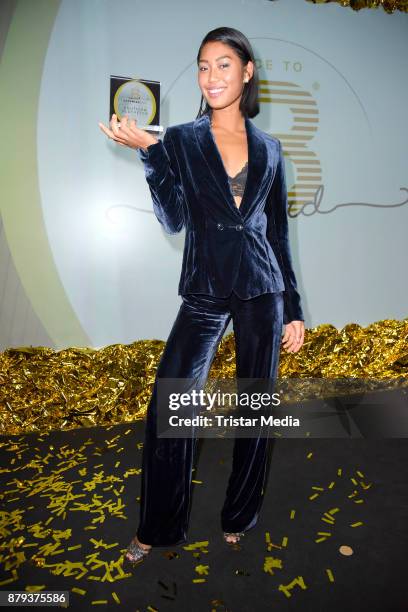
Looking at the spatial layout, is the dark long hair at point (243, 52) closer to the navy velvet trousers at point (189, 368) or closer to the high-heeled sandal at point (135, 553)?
the navy velvet trousers at point (189, 368)

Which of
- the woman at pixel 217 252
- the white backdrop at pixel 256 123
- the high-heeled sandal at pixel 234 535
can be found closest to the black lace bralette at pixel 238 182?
the woman at pixel 217 252

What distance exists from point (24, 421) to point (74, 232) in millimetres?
1095

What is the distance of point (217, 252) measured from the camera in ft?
5.12

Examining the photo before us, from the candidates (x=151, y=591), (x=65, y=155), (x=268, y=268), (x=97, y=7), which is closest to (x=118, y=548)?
(x=151, y=591)

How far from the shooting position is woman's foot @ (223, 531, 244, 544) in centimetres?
177

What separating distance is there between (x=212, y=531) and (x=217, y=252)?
113cm

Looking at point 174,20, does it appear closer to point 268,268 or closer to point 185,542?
point 268,268

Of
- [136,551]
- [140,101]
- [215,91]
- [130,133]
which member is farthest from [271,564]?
[140,101]

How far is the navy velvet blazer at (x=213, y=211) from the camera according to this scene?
1.53 metres

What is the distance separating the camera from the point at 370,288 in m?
3.13

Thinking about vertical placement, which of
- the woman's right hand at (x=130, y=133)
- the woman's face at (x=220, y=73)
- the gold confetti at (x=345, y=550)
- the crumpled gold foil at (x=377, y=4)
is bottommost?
the gold confetti at (x=345, y=550)

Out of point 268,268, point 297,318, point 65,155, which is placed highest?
point 65,155

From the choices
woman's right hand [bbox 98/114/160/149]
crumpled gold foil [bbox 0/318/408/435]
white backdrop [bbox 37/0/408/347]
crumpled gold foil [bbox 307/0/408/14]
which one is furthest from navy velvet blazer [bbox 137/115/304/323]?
crumpled gold foil [bbox 307/0/408/14]

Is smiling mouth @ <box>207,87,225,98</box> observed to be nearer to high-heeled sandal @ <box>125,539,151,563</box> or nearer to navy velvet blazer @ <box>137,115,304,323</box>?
navy velvet blazer @ <box>137,115,304,323</box>
